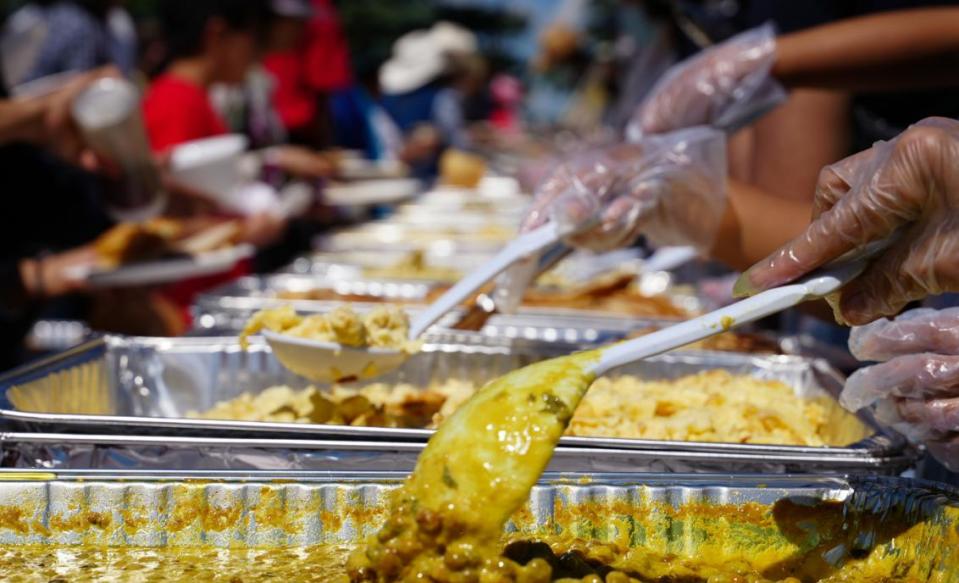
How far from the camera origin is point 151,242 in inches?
117

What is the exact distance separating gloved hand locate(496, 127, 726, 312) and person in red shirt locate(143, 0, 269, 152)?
2717 mm

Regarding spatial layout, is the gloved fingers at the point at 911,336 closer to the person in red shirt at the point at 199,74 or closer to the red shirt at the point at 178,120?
the person in red shirt at the point at 199,74

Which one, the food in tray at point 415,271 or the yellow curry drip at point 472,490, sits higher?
the food in tray at point 415,271

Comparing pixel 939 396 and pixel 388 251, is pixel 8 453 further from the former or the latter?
pixel 388 251

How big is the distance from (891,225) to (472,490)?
58cm

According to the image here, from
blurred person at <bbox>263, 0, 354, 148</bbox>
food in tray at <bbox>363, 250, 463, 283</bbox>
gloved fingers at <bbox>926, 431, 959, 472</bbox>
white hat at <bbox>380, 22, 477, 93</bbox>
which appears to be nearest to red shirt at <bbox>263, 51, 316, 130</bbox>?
blurred person at <bbox>263, 0, 354, 148</bbox>

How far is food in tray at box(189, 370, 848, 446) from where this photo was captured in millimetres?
1543

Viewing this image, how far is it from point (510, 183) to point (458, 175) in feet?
1.29

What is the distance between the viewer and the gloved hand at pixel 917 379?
3.99 ft

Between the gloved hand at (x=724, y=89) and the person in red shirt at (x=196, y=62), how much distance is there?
254cm

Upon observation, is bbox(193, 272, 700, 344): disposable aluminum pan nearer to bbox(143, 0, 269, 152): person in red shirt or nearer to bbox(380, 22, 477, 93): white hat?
bbox(143, 0, 269, 152): person in red shirt

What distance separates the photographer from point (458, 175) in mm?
6781

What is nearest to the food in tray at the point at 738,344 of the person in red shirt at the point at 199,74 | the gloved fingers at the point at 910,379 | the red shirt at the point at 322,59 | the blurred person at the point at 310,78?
the gloved fingers at the point at 910,379

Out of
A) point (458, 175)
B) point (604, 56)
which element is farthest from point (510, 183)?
point (604, 56)
